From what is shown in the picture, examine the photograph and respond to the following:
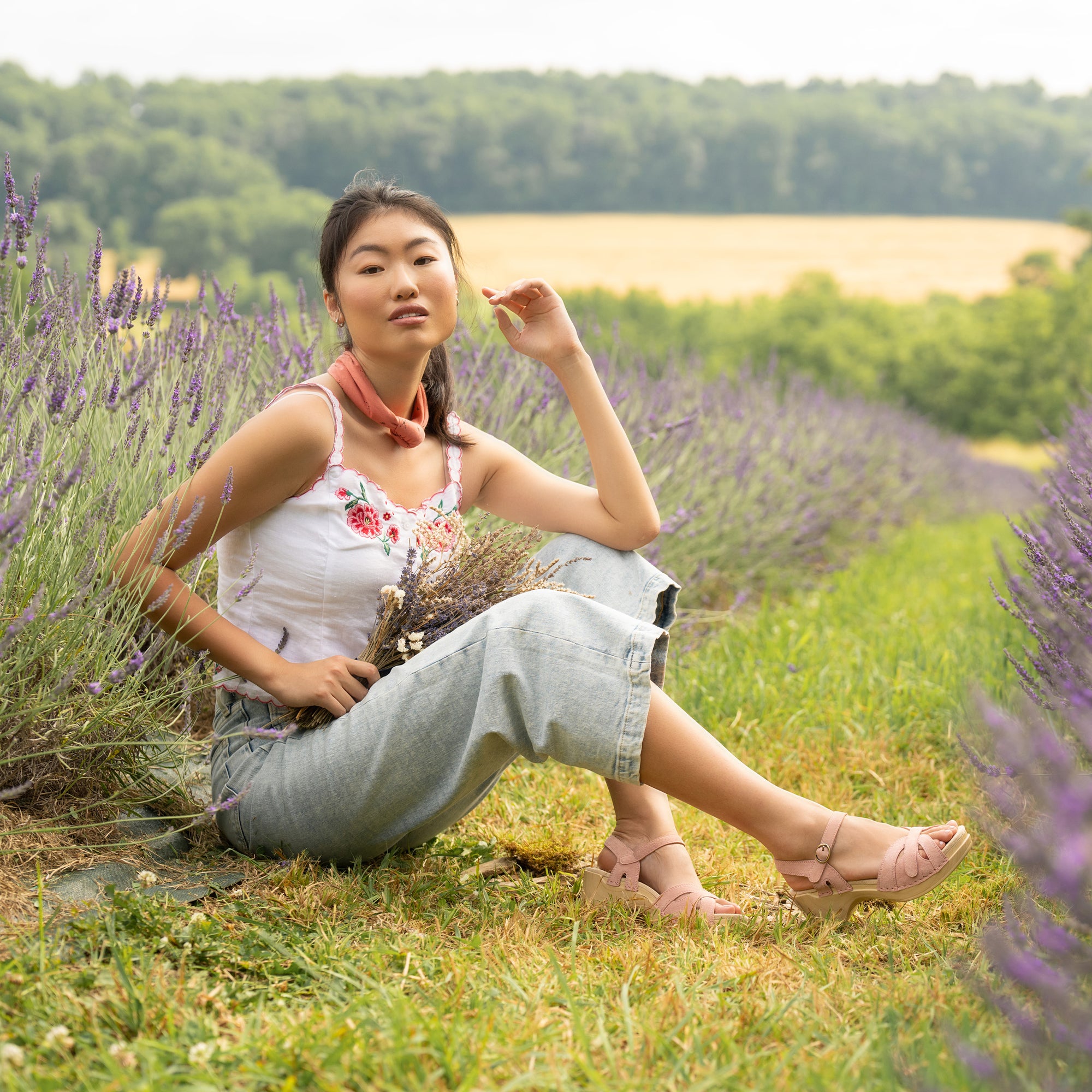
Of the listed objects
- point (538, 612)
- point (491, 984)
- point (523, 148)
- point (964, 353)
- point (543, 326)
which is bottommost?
point (964, 353)

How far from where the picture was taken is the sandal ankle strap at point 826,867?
5.31 feet

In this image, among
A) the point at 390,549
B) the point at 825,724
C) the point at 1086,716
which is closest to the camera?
the point at 1086,716

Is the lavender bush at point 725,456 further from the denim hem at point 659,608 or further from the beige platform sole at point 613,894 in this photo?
the beige platform sole at point 613,894

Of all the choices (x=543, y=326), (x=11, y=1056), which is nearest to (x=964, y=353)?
(x=543, y=326)

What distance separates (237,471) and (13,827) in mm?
622

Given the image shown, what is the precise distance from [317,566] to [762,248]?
1524 inches

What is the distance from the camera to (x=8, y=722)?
1.54 m

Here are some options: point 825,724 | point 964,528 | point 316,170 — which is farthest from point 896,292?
point 825,724

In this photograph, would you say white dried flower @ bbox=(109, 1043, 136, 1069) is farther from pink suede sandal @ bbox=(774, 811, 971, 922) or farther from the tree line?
the tree line

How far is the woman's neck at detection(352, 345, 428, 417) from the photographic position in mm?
1877

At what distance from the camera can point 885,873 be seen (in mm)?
1604

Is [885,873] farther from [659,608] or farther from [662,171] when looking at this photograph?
[662,171]

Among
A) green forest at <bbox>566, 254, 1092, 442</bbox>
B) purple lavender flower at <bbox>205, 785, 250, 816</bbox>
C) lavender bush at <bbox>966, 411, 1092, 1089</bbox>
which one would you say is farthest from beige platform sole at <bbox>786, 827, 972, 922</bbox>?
green forest at <bbox>566, 254, 1092, 442</bbox>

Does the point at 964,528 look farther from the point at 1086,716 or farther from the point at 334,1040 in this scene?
the point at 334,1040
